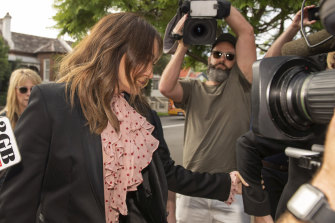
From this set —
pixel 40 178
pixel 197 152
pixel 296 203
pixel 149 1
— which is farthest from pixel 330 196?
pixel 149 1

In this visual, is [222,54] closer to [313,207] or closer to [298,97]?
[298,97]

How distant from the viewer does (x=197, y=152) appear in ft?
8.29

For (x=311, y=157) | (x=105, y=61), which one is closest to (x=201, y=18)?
(x=105, y=61)

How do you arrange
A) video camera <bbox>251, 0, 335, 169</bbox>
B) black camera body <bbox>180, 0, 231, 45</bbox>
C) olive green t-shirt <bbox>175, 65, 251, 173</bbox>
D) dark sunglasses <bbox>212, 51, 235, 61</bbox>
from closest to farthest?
video camera <bbox>251, 0, 335, 169</bbox>
black camera body <bbox>180, 0, 231, 45</bbox>
olive green t-shirt <bbox>175, 65, 251, 173</bbox>
dark sunglasses <bbox>212, 51, 235, 61</bbox>

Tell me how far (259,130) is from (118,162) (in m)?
0.72

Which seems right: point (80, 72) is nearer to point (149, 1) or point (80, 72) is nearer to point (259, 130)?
point (259, 130)

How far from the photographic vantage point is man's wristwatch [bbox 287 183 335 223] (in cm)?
72

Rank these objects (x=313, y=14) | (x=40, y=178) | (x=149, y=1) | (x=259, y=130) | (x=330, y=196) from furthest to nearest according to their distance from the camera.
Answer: (x=149, y=1) → (x=313, y=14) → (x=40, y=178) → (x=259, y=130) → (x=330, y=196)

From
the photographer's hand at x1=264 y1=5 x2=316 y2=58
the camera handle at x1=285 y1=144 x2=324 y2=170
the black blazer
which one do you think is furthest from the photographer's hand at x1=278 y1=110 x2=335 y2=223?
the photographer's hand at x1=264 y1=5 x2=316 y2=58

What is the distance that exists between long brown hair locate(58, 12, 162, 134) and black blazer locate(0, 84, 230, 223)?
0.21ft

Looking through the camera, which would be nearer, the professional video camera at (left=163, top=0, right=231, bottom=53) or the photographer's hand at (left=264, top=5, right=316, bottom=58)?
the photographer's hand at (left=264, top=5, right=316, bottom=58)

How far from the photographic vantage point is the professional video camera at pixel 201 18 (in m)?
2.14

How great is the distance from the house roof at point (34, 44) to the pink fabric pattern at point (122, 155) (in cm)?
3220

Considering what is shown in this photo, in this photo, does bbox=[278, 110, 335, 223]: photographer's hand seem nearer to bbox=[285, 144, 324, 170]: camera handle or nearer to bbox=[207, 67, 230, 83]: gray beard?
bbox=[285, 144, 324, 170]: camera handle
